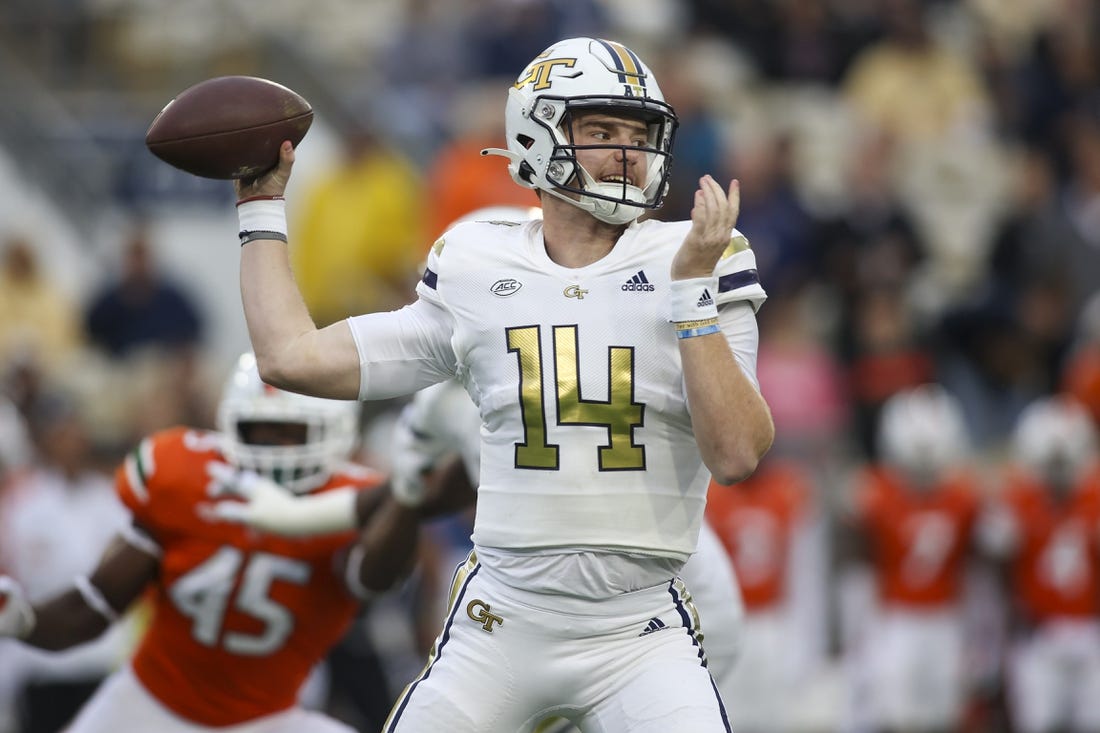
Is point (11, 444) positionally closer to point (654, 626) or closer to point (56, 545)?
point (56, 545)

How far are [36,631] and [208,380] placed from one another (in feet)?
17.5

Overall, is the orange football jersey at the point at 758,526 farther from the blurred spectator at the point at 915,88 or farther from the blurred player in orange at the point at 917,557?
the blurred spectator at the point at 915,88

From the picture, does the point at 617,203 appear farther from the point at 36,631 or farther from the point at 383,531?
the point at 36,631

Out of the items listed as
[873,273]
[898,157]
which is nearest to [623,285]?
[873,273]

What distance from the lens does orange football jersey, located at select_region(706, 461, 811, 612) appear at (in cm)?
946

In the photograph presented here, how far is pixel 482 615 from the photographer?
12.2ft

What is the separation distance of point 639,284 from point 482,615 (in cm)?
75

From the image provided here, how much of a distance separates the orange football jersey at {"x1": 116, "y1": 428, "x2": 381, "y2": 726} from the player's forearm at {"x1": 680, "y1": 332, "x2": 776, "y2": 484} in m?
1.70

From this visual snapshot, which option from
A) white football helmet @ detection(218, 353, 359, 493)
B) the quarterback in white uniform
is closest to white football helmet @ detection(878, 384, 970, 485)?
the quarterback in white uniform

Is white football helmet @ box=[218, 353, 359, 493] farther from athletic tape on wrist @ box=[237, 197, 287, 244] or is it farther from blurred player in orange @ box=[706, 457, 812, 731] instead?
blurred player in orange @ box=[706, 457, 812, 731]

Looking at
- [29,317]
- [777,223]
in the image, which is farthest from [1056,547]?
[29,317]

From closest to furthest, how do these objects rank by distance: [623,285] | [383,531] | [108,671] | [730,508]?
[623,285] → [383,531] → [108,671] → [730,508]

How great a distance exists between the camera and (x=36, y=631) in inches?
189

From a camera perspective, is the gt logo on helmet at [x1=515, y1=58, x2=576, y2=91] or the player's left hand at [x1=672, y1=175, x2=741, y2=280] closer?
the player's left hand at [x1=672, y1=175, x2=741, y2=280]
